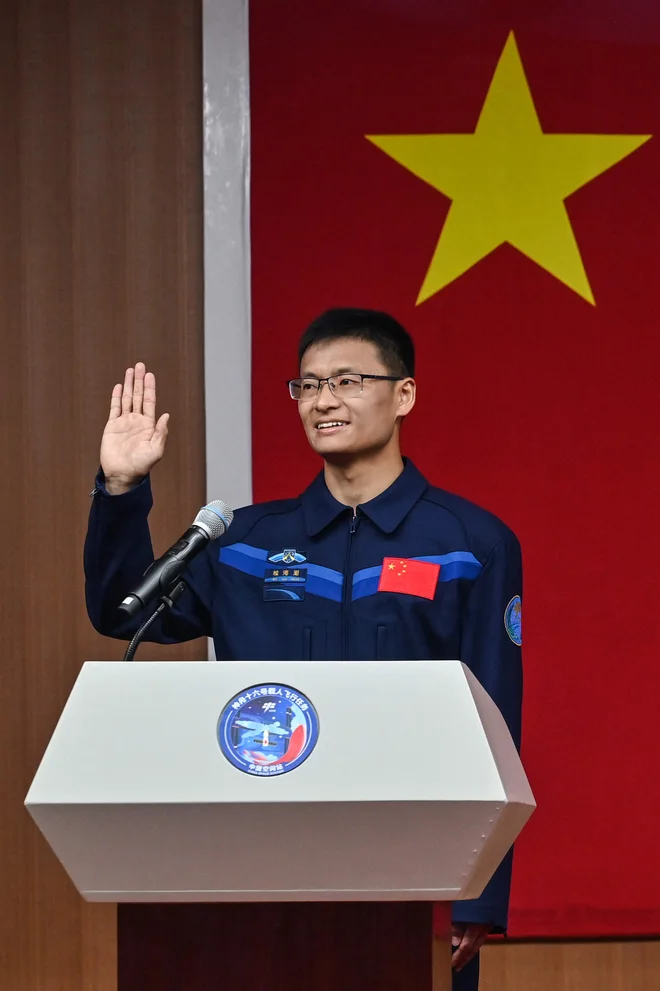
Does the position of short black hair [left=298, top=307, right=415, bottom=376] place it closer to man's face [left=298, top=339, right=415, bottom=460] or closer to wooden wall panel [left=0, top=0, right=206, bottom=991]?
man's face [left=298, top=339, right=415, bottom=460]

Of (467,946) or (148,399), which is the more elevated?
(148,399)

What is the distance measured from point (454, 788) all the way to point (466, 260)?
178 cm

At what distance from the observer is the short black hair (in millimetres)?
1887

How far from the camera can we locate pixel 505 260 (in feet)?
8.48

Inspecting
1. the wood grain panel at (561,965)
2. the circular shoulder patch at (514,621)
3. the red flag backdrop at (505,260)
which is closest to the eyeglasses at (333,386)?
the circular shoulder patch at (514,621)

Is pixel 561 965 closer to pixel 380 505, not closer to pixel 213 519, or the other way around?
pixel 380 505

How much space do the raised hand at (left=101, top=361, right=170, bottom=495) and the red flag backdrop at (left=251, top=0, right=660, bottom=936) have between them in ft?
2.95

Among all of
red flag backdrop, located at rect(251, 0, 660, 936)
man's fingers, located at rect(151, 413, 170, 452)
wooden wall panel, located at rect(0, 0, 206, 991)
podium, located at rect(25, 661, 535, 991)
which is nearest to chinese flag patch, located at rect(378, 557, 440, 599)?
man's fingers, located at rect(151, 413, 170, 452)

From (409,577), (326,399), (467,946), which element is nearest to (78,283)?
(326,399)

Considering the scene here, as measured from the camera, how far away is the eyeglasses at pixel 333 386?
182 cm

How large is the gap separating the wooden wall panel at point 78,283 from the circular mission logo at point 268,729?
157 centimetres

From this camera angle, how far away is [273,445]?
2555 millimetres

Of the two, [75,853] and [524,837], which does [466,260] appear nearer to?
[524,837]

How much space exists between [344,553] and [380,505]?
0.31 ft
